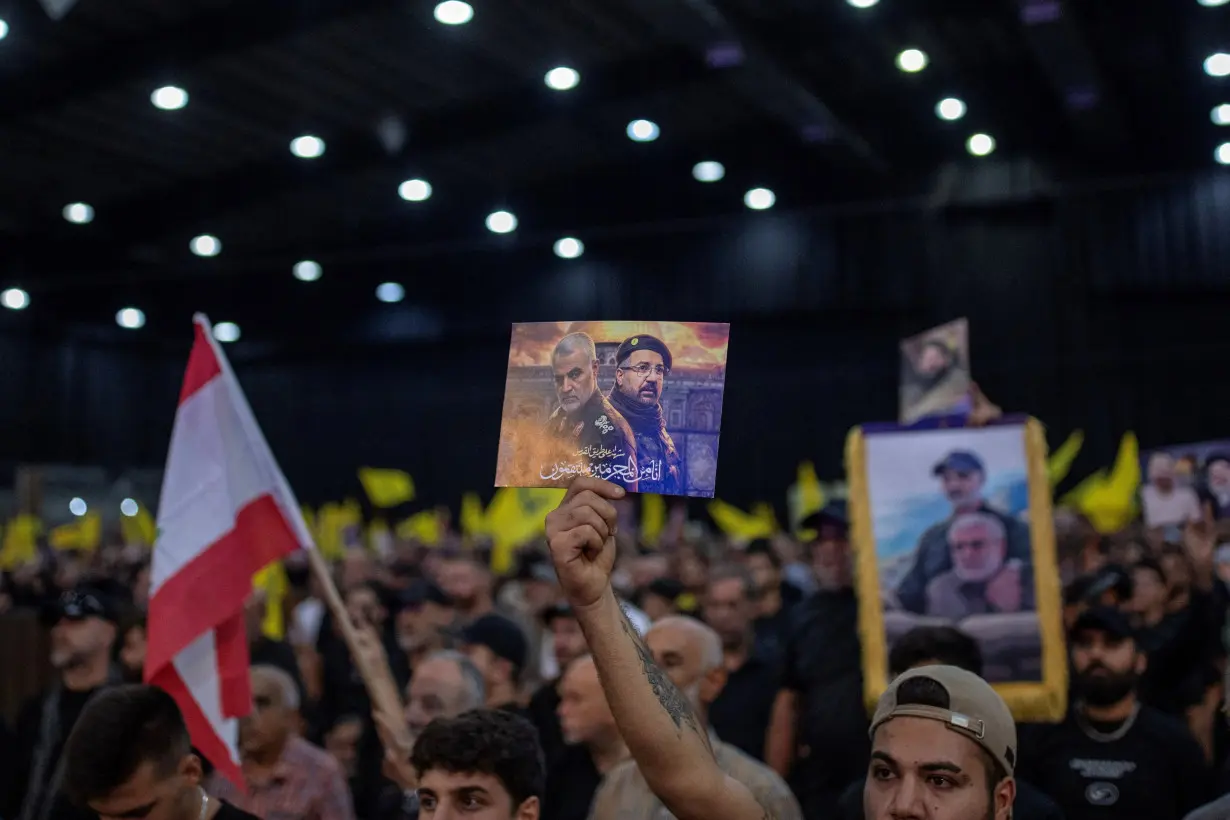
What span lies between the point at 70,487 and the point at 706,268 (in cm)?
942

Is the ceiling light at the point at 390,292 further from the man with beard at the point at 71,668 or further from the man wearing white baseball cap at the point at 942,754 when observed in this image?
the man wearing white baseball cap at the point at 942,754

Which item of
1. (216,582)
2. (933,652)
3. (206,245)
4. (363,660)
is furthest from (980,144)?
(363,660)

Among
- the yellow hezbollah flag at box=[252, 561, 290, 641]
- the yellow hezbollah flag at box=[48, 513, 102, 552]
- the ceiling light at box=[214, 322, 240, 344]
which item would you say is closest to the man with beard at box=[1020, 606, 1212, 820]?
the yellow hezbollah flag at box=[252, 561, 290, 641]

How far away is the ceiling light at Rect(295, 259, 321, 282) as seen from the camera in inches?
707

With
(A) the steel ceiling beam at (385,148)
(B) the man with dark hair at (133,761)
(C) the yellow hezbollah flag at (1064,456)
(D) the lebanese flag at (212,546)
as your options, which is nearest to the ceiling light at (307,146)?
(A) the steel ceiling beam at (385,148)

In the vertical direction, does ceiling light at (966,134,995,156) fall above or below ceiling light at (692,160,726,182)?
above

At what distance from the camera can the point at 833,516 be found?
4.82 m

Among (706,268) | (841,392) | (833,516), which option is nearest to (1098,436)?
(841,392)

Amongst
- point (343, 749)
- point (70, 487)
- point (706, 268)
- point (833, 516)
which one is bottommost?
point (343, 749)

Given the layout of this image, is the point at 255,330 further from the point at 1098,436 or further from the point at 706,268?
the point at 1098,436

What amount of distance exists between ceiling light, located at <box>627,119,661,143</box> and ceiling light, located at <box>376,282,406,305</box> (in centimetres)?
623

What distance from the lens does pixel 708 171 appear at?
51.2 feet

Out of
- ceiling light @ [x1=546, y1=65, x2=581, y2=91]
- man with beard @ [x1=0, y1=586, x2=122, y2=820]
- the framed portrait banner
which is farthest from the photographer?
ceiling light @ [x1=546, y1=65, x2=581, y2=91]

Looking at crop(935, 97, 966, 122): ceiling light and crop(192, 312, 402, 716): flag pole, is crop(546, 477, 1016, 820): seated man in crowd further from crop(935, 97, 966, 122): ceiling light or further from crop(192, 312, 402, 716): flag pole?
crop(935, 97, 966, 122): ceiling light
